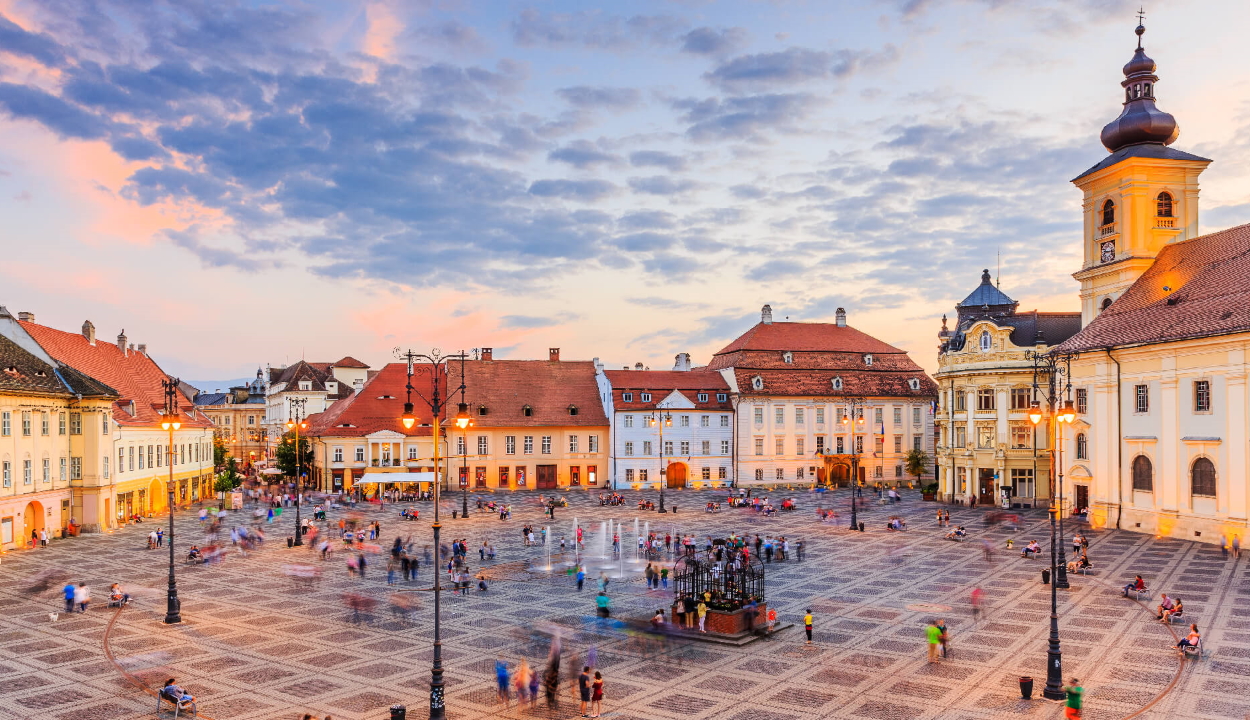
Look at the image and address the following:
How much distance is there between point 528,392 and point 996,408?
40.1 m

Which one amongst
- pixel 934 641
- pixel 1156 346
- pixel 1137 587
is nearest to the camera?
pixel 934 641

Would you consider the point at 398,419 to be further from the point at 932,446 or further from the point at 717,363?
the point at 932,446

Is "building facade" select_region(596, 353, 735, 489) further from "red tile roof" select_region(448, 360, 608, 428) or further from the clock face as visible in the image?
the clock face

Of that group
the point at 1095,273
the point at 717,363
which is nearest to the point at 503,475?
the point at 717,363

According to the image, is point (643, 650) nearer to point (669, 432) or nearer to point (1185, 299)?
point (1185, 299)

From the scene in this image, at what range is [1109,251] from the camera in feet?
189

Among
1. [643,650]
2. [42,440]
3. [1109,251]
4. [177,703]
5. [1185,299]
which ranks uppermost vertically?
[1109,251]

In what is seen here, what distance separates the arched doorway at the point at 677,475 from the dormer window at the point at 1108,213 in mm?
38522

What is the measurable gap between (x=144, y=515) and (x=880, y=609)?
171 ft

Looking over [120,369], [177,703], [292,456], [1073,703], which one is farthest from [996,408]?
[120,369]

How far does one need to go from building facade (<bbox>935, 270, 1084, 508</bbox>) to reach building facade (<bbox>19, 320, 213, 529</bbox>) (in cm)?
5326

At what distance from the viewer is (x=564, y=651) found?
24.4m

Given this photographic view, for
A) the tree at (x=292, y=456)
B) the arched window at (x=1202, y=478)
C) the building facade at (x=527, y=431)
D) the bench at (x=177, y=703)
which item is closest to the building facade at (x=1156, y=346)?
the arched window at (x=1202, y=478)

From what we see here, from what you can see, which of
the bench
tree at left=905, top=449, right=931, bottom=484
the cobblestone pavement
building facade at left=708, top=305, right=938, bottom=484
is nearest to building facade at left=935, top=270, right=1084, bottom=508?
tree at left=905, top=449, right=931, bottom=484
